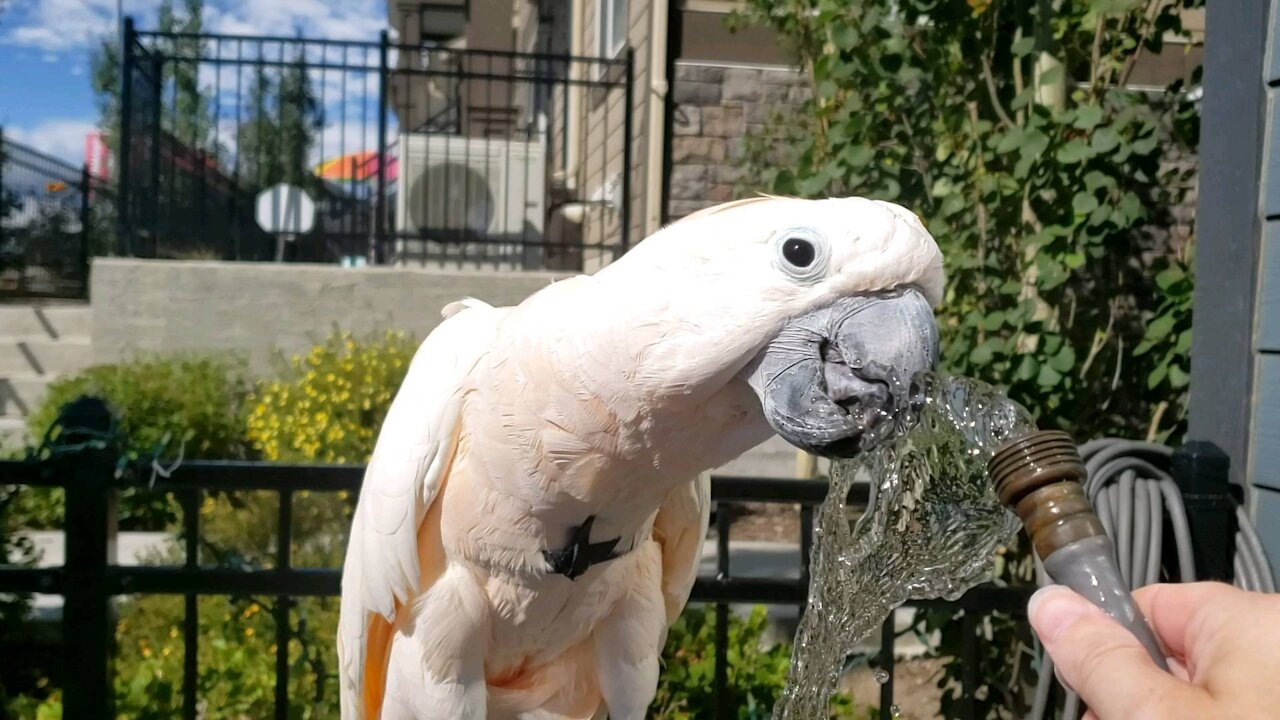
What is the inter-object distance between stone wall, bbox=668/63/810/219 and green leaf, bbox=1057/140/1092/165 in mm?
2866

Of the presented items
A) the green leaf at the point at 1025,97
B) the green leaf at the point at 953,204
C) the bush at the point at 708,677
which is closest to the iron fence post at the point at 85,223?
the bush at the point at 708,677

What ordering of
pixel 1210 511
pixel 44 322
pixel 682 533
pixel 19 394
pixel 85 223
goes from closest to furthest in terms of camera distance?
pixel 682 533 → pixel 1210 511 → pixel 19 394 → pixel 44 322 → pixel 85 223

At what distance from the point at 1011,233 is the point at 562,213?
16.4 ft

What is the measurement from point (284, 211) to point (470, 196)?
1243mm

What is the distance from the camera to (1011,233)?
8.71 feet

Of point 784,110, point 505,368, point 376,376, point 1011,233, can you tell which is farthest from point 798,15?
point 505,368

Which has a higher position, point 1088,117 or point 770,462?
point 1088,117

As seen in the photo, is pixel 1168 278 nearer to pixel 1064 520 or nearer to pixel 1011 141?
pixel 1011 141

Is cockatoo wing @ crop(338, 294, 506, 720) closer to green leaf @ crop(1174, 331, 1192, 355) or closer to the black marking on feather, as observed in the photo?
the black marking on feather

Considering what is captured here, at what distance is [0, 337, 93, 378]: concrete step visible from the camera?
6.15 metres

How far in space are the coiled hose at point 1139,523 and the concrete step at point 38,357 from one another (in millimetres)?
6323

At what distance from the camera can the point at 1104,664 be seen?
77cm

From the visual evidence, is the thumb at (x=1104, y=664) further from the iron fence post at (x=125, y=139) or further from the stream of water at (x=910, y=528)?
the iron fence post at (x=125, y=139)

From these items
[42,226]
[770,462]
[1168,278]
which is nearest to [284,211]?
[770,462]
